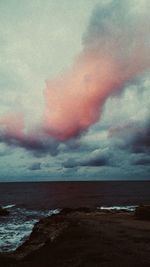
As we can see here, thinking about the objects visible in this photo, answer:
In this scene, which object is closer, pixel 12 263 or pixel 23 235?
pixel 12 263

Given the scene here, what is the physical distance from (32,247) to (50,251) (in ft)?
13.9

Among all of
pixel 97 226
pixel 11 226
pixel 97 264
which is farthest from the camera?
pixel 11 226

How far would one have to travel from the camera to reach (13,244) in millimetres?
38375

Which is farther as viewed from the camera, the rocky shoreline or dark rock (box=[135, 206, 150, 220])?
dark rock (box=[135, 206, 150, 220])

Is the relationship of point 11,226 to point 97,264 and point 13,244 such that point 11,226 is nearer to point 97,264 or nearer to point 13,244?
point 13,244

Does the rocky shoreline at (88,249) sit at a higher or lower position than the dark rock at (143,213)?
lower

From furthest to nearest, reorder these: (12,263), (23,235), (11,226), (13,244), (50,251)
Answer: (11,226) → (23,235) → (13,244) → (50,251) → (12,263)

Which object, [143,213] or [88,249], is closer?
[88,249]

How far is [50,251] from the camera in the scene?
26.3 meters

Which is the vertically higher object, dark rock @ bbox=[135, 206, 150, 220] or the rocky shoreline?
dark rock @ bbox=[135, 206, 150, 220]

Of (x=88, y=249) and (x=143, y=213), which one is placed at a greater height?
(x=143, y=213)

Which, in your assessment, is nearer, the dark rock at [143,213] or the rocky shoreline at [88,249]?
the rocky shoreline at [88,249]

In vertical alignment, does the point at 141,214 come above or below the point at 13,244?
above

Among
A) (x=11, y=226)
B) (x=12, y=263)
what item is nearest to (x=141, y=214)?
(x=11, y=226)
